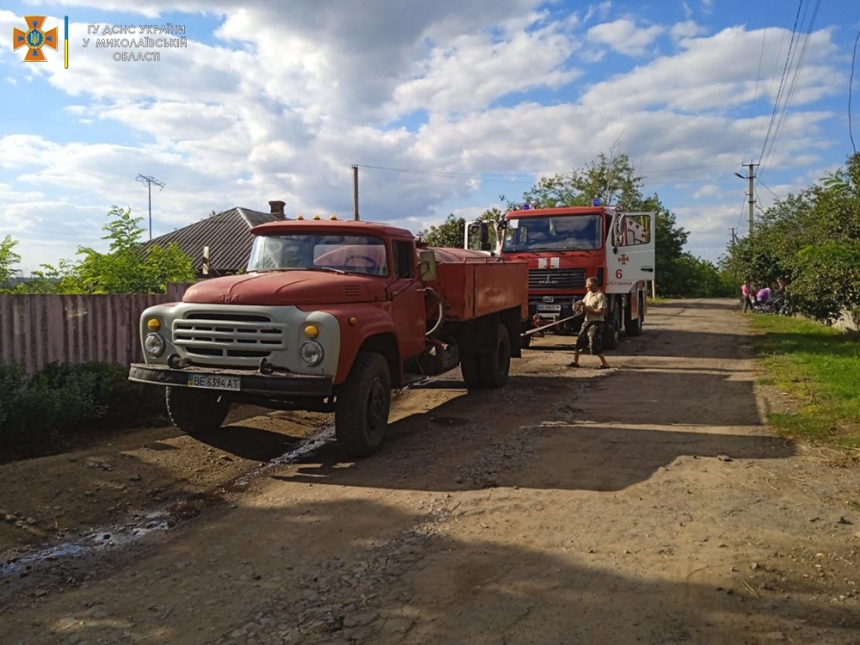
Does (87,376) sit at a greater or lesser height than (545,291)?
lesser

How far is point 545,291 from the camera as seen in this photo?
14.9 meters

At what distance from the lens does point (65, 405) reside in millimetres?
7121

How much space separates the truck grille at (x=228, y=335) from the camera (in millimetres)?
5973

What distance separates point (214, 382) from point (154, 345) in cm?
85

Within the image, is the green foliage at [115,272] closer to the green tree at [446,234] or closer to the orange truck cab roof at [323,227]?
the orange truck cab roof at [323,227]

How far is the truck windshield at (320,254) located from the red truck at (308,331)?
11 mm

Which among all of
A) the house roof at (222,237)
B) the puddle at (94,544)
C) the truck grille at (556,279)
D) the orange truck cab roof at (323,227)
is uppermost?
the house roof at (222,237)

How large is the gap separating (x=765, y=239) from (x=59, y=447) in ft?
104

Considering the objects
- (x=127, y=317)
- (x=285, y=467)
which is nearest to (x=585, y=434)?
(x=285, y=467)

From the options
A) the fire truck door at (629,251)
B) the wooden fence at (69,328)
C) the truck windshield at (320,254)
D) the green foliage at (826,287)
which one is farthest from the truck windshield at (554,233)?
the truck windshield at (320,254)

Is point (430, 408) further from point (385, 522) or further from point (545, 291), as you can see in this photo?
point (545, 291)

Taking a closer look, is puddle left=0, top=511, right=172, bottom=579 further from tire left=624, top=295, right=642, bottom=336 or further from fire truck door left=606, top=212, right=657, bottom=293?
tire left=624, top=295, right=642, bottom=336

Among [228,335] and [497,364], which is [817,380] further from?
[228,335]

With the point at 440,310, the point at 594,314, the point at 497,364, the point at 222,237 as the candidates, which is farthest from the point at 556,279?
the point at 222,237
